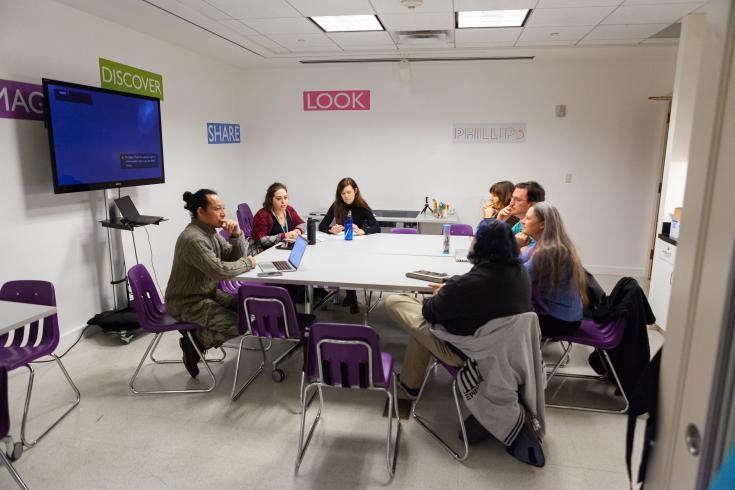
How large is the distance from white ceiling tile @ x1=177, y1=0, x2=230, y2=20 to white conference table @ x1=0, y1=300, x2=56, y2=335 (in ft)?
8.38

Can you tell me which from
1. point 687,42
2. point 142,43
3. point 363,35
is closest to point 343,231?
point 363,35

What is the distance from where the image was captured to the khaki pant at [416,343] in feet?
8.59

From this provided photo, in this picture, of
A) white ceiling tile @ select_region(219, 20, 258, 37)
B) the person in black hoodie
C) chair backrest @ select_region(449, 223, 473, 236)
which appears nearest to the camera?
white ceiling tile @ select_region(219, 20, 258, 37)

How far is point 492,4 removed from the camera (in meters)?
3.82

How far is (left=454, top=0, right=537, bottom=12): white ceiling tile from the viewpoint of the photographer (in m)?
3.76

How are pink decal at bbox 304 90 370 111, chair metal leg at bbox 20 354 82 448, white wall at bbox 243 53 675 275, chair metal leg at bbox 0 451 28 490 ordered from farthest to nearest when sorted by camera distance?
1. pink decal at bbox 304 90 370 111
2. white wall at bbox 243 53 675 275
3. chair metal leg at bbox 20 354 82 448
4. chair metal leg at bbox 0 451 28 490

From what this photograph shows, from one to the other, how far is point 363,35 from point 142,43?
85.7 inches

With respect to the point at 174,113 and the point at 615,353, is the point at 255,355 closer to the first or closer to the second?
the point at 615,353

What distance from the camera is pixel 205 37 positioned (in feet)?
16.1

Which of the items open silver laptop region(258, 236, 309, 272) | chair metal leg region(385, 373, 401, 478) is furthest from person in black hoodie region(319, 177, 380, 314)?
chair metal leg region(385, 373, 401, 478)

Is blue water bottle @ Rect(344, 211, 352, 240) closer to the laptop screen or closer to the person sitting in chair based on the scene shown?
the laptop screen

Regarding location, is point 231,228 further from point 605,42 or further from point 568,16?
point 605,42

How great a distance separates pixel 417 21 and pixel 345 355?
335 centimetres

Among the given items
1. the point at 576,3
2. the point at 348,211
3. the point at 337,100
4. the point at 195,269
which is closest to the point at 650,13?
the point at 576,3
